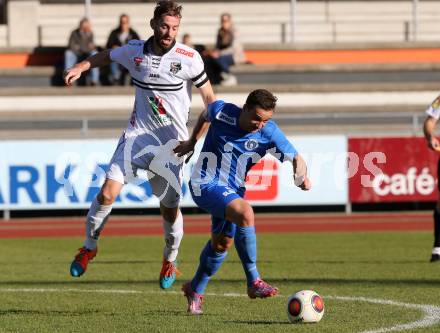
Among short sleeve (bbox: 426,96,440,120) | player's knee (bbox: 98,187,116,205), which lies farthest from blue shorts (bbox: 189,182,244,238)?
short sleeve (bbox: 426,96,440,120)

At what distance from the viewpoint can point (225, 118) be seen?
9297mm

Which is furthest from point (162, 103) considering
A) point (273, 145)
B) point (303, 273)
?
point (303, 273)

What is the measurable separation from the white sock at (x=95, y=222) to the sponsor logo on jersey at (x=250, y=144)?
1.54 m

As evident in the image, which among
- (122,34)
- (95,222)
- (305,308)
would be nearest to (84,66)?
(95,222)

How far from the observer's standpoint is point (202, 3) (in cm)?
3019

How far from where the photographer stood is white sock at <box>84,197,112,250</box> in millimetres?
10125

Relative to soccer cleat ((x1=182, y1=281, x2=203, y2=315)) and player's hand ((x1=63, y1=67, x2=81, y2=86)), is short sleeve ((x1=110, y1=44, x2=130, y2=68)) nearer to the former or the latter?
player's hand ((x1=63, y1=67, x2=81, y2=86))

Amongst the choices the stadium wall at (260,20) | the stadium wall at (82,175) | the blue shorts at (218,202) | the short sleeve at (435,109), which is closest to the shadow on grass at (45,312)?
the blue shorts at (218,202)

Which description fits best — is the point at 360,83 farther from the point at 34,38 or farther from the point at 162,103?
the point at 162,103

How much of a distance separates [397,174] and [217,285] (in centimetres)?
1153

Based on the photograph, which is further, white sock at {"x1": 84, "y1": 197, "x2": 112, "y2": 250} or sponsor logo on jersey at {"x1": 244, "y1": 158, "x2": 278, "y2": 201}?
sponsor logo on jersey at {"x1": 244, "y1": 158, "x2": 278, "y2": 201}

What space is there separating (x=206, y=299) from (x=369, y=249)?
20.6 feet

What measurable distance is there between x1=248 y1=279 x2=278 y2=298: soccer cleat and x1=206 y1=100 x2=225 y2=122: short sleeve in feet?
4.40

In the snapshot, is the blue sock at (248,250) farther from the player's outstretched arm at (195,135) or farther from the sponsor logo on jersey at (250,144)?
the player's outstretched arm at (195,135)
